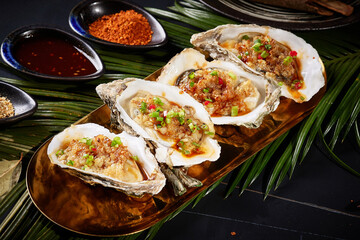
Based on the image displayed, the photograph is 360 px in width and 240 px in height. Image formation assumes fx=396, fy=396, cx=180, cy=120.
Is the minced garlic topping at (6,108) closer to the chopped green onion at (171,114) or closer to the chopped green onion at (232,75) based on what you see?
the chopped green onion at (171,114)

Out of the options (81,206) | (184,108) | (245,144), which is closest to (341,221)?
(245,144)

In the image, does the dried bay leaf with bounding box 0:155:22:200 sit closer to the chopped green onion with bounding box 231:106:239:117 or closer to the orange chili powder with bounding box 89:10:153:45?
the orange chili powder with bounding box 89:10:153:45

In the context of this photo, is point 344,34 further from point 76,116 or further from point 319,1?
point 76,116

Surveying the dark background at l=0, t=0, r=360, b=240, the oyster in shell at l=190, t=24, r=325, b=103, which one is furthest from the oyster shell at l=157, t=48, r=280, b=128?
the dark background at l=0, t=0, r=360, b=240

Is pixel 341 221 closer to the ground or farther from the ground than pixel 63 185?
closer to the ground

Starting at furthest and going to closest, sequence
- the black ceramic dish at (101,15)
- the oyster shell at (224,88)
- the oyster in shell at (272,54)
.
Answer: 1. the black ceramic dish at (101,15)
2. the oyster in shell at (272,54)
3. the oyster shell at (224,88)

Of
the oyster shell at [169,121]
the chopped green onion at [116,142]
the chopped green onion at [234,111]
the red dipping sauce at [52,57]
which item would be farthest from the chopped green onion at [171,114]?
the red dipping sauce at [52,57]
